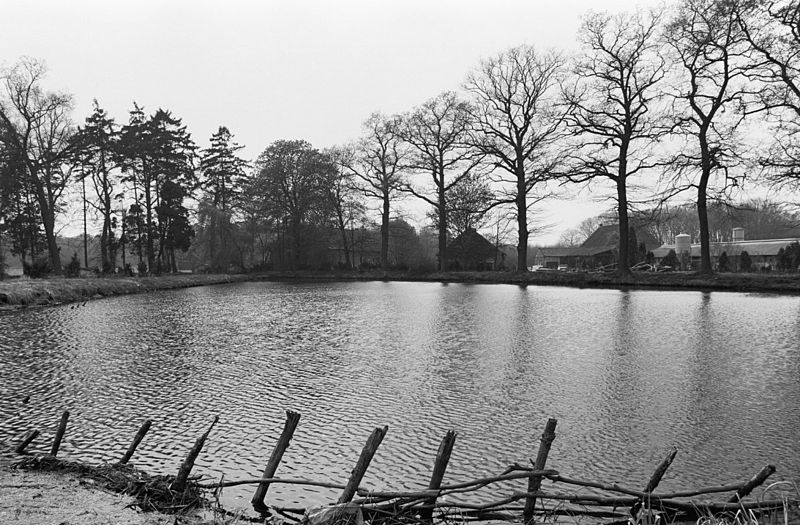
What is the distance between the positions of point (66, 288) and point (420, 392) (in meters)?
24.1

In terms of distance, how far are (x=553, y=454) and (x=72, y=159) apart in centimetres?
4338

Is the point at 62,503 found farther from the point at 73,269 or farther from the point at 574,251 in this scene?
the point at 574,251

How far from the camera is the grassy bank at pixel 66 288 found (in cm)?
2173

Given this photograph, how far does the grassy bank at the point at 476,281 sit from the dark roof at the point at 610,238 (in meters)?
36.2

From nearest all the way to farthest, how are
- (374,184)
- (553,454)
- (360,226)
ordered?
(553,454) → (374,184) → (360,226)

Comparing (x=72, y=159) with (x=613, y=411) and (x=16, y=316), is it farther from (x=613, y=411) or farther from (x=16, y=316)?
(x=613, y=411)

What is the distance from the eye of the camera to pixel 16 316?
18203mm

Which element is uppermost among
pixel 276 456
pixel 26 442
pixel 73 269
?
pixel 73 269

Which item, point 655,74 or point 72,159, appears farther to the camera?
point 72,159

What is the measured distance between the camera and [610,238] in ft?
235

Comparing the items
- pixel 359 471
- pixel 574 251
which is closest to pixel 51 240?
pixel 359 471

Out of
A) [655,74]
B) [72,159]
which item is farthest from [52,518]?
[72,159]

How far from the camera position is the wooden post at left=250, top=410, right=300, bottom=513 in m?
4.14

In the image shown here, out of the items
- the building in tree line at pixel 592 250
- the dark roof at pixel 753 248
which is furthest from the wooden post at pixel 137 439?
the building in tree line at pixel 592 250
